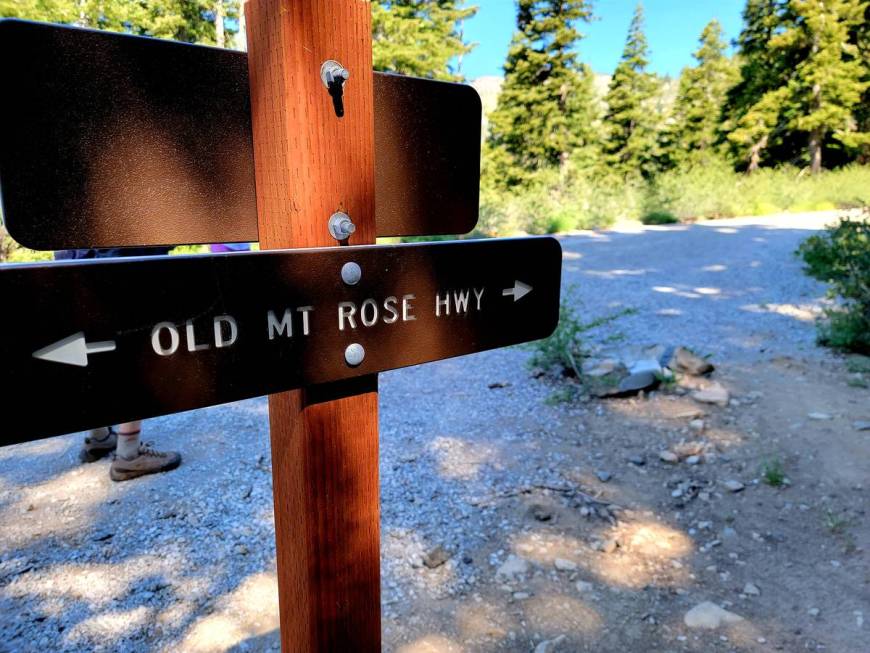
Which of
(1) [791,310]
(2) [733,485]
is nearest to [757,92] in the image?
(1) [791,310]

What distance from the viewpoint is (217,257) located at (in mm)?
737

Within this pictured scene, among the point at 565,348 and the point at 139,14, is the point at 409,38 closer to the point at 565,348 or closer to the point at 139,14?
the point at 139,14

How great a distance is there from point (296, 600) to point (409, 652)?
114cm

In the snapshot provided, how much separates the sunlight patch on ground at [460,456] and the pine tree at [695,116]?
26.8 metres

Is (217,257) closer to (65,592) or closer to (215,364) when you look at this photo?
(215,364)

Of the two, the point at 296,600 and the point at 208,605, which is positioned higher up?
the point at 296,600

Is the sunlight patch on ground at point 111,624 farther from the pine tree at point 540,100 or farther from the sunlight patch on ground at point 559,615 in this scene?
the pine tree at point 540,100

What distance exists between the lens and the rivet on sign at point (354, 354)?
874 mm

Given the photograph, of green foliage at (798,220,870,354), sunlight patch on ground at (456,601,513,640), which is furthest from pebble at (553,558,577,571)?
green foliage at (798,220,870,354)

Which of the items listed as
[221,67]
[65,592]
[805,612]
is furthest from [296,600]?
[805,612]

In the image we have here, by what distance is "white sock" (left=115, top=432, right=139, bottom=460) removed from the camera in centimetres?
296

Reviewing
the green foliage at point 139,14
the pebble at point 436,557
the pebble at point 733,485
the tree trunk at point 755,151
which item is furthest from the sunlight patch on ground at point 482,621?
the tree trunk at point 755,151

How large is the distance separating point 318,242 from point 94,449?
9.90ft

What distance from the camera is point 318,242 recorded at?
0.88m
